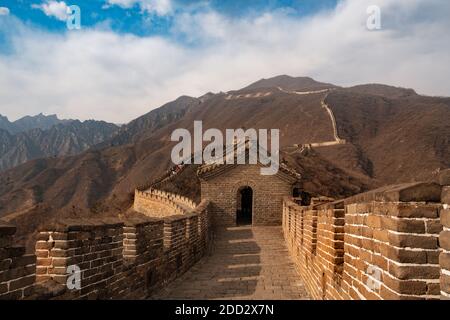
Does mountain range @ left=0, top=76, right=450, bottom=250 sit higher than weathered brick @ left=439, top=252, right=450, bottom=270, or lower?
higher

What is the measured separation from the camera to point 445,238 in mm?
2510

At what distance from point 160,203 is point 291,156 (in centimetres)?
1233

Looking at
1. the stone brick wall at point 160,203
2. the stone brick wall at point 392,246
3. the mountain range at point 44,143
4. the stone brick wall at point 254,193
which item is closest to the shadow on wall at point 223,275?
the stone brick wall at point 392,246

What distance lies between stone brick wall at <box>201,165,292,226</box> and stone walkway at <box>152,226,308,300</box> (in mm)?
4139

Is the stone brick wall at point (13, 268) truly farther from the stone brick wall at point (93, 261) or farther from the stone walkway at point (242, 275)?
the stone walkway at point (242, 275)

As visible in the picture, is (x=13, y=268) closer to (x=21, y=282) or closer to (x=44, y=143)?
(x=21, y=282)

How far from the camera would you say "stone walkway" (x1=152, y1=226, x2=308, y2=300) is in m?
8.12

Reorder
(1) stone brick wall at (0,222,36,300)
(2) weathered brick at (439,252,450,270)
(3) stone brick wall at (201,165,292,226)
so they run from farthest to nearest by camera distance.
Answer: (3) stone brick wall at (201,165,292,226)
(1) stone brick wall at (0,222,36,300)
(2) weathered brick at (439,252,450,270)

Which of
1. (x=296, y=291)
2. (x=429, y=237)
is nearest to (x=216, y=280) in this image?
(x=296, y=291)

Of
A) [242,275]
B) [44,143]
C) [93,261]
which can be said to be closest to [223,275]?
[242,275]

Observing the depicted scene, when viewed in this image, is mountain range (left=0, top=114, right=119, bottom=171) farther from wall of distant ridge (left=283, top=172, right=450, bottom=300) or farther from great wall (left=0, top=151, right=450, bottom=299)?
wall of distant ridge (left=283, top=172, right=450, bottom=300)

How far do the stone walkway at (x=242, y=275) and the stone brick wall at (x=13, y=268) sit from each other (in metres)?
4.25

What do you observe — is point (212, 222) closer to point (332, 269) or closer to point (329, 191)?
point (329, 191)

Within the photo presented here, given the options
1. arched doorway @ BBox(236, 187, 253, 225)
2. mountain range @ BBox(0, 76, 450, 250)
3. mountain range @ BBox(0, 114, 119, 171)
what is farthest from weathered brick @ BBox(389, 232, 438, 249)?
mountain range @ BBox(0, 114, 119, 171)
